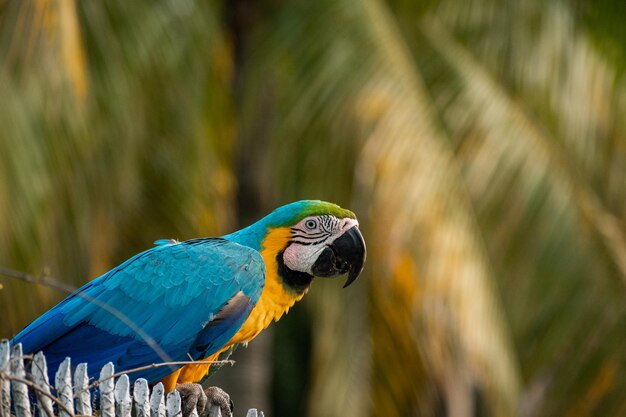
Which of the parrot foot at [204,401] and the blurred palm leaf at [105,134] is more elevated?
the blurred palm leaf at [105,134]

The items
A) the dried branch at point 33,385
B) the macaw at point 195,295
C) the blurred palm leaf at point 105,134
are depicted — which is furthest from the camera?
the blurred palm leaf at point 105,134

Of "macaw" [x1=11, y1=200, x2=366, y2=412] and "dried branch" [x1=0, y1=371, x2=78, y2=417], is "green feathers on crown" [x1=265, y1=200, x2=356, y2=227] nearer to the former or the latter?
"macaw" [x1=11, y1=200, x2=366, y2=412]

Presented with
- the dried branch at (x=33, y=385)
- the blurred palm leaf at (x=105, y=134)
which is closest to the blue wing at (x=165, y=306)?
the dried branch at (x=33, y=385)

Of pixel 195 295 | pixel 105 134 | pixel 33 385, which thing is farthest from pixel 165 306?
pixel 105 134

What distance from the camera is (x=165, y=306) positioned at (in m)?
4.28

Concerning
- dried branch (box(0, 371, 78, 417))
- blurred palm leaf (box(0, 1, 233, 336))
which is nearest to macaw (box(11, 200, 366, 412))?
dried branch (box(0, 371, 78, 417))

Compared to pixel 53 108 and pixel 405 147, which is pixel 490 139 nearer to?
pixel 405 147

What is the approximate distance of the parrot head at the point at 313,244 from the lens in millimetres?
4449

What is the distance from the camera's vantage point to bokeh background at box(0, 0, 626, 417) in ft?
24.1

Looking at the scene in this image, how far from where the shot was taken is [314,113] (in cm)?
775

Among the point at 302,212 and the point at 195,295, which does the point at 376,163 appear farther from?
the point at 195,295

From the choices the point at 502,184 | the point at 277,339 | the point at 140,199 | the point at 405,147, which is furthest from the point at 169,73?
the point at 277,339

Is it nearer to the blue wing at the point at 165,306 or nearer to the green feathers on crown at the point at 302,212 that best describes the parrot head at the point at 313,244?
the green feathers on crown at the point at 302,212

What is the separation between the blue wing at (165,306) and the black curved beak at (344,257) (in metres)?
0.24
